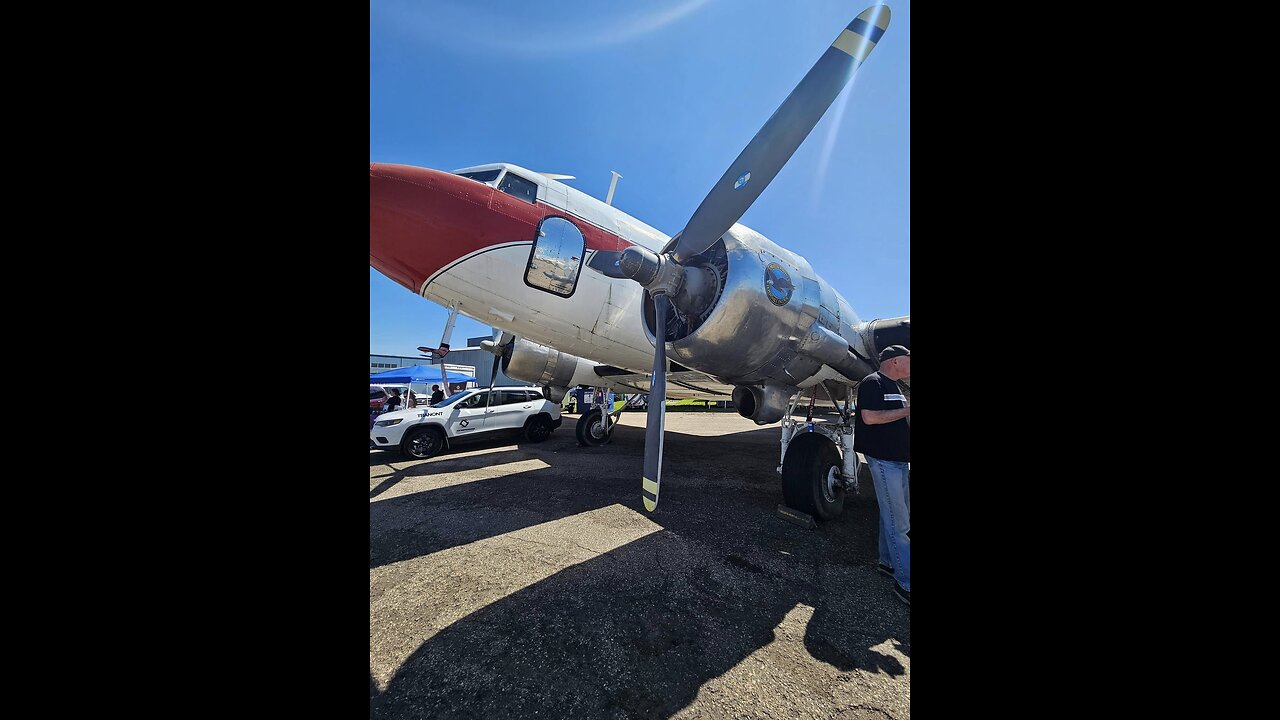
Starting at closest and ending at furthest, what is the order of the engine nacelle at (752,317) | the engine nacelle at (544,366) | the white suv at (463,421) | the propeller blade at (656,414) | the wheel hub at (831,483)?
the propeller blade at (656,414) → the engine nacelle at (752,317) → the wheel hub at (831,483) → the white suv at (463,421) → the engine nacelle at (544,366)

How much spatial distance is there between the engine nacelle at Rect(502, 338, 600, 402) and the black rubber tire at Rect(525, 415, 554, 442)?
138 cm

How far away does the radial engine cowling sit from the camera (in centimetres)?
348

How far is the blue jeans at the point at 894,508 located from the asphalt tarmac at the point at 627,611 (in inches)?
9.8

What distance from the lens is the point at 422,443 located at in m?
7.85

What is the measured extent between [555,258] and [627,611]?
3.46 m

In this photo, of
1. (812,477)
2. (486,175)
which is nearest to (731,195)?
(812,477)

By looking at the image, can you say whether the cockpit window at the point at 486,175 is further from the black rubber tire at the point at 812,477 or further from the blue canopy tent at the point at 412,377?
the blue canopy tent at the point at 412,377

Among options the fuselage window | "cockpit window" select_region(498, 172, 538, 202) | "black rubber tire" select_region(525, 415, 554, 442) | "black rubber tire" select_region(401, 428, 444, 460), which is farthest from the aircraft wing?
"black rubber tire" select_region(401, 428, 444, 460)

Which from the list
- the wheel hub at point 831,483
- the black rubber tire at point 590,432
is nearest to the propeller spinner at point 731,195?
the wheel hub at point 831,483

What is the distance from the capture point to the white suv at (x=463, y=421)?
304 inches

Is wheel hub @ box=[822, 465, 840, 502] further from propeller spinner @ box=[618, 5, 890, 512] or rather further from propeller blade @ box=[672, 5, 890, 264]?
propeller blade @ box=[672, 5, 890, 264]
